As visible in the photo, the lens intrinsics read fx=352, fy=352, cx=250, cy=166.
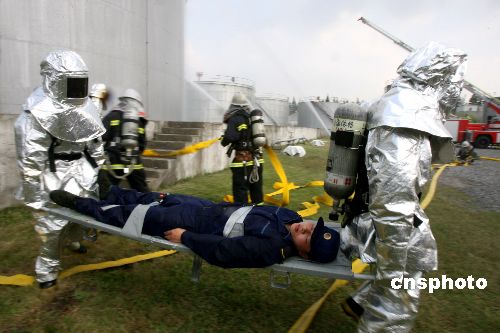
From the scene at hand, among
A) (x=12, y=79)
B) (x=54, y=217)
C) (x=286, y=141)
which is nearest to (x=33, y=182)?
(x=54, y=217)

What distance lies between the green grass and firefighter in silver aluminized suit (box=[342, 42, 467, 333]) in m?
0.85

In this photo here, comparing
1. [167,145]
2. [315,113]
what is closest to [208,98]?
[167,145]

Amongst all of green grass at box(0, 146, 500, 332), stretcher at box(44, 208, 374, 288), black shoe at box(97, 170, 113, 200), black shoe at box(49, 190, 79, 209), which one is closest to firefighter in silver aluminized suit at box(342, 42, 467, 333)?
stretcher at box(44, 208, 374, 288)

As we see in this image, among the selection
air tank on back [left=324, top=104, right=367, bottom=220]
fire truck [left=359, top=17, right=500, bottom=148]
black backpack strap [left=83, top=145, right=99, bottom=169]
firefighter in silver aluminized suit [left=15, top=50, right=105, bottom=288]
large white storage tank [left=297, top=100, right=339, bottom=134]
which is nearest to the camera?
air tank on back [left=324, top=104, right=367, bottom=220]

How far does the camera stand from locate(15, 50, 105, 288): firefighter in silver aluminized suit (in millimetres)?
3119

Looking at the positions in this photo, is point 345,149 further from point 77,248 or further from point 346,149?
point 77,248

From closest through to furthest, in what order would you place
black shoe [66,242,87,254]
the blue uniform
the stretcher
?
the stretcher < the blue uniform < black shoe [66,242,87,254]

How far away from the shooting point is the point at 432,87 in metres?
2.34

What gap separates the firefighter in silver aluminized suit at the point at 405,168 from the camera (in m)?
2.10

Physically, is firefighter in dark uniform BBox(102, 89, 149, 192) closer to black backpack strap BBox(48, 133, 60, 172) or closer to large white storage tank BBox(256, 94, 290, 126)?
black backpack strap BBox(48, 133, 60, 172)

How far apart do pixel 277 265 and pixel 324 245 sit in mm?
391

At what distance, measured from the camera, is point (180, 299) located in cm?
322

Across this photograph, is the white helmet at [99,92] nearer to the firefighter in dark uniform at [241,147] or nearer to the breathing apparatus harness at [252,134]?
the firefighter in dark uniform at [241,147]

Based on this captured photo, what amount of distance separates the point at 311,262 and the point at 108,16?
705 centimetres
